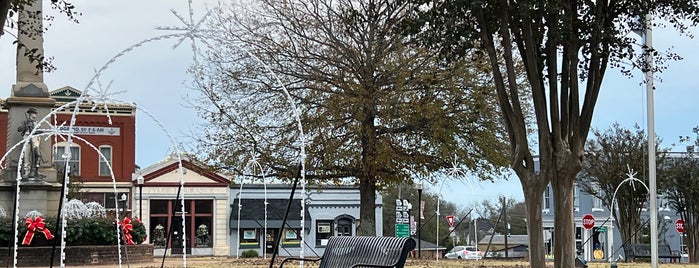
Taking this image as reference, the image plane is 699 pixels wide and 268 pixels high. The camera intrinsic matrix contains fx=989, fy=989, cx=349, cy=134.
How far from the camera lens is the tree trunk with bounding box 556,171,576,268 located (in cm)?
1342

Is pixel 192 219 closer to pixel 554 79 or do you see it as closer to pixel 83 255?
pixel 83 255

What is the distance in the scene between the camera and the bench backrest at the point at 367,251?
857 centimetres

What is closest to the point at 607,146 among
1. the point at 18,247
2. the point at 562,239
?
the point at 18,247

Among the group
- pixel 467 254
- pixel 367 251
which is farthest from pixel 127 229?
pixel 467 254

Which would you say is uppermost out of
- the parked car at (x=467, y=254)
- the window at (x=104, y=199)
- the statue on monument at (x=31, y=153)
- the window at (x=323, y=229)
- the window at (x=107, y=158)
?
the window at (x=107, y=158)

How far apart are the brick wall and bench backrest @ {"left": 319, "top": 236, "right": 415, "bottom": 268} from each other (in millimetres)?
13318

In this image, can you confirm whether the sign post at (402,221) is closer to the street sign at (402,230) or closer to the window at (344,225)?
the street sign at (402,230)

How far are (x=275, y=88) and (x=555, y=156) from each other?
46.7ft

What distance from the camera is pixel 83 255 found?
2308cm

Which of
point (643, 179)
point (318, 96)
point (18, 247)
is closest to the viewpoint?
point (18, 247)

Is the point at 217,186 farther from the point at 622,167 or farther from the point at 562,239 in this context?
the point at 562,239

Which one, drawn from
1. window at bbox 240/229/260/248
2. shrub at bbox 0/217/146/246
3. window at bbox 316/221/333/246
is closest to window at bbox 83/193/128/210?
window at bbox 240/229/260/248

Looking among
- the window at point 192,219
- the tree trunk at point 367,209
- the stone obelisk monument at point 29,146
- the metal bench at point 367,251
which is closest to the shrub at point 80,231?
the stone obelisk monument at point 29,146

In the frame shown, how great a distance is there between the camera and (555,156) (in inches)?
530
